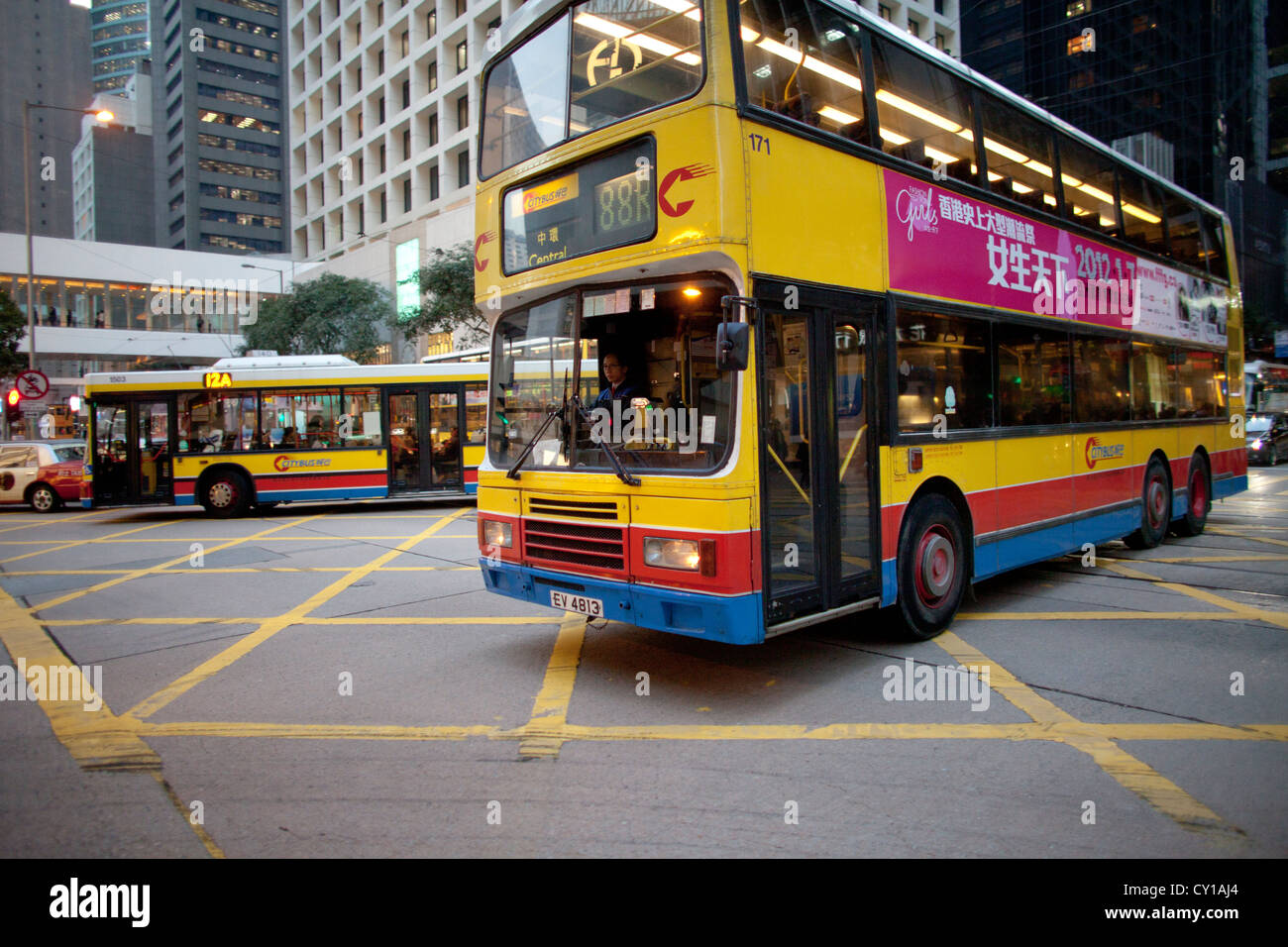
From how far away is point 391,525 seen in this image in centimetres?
1451

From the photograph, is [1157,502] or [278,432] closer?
[1157,502]

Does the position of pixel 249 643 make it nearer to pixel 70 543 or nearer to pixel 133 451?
pixel 70 543

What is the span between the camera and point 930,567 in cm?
615

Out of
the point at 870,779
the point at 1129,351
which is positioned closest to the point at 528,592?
the point at 870,779

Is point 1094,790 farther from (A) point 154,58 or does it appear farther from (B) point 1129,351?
(A) point 154,58

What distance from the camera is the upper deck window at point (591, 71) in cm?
486

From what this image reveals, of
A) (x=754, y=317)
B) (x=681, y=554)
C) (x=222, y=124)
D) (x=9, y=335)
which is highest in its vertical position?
(x=222, y=124)

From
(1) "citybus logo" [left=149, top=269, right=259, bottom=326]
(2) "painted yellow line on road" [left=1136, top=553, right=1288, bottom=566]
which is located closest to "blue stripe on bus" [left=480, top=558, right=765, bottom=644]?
(2) "painted yellow line on road" [left=1136, top=553, right=1288, bottom=566]

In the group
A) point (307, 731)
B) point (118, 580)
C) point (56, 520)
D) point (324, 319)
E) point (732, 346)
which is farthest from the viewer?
point (324, 319)

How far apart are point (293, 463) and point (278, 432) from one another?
0.66 meters

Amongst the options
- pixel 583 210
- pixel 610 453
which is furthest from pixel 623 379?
pixel 583 210

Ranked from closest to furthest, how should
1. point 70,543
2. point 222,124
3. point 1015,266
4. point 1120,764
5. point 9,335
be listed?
point 1120,764, point 1015,266, point 70,543, point 9,335, point 222,124

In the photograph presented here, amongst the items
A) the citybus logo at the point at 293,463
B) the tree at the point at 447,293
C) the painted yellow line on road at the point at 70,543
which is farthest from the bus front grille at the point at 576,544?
the tree at the point at 447,293

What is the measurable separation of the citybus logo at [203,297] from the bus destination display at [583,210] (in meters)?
50.0
